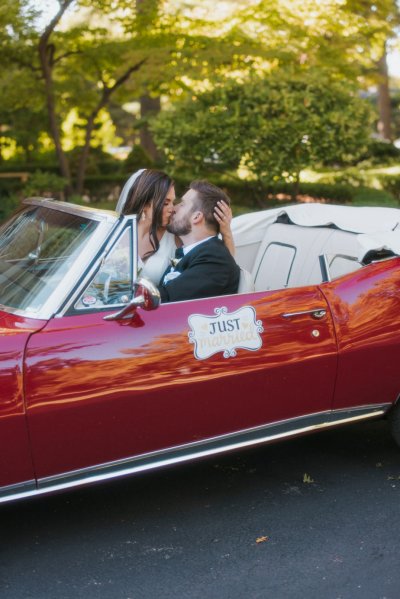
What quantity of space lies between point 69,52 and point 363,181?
6.69 metres

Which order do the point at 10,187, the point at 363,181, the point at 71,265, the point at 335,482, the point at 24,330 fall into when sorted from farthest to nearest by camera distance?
the point at 10,187, the point at 363,181, the point at 335,482, the point at 71,265, the point at 24,330

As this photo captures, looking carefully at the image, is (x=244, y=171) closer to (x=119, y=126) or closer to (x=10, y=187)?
(x=10, y=187)

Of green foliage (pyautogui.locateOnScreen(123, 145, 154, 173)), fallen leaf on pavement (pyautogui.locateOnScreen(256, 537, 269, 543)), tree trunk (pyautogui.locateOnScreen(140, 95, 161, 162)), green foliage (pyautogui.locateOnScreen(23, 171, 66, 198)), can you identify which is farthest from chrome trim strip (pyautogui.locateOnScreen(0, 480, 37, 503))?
green foliage (pyautogui.locateOnScreen(123, 145, 154, 173))

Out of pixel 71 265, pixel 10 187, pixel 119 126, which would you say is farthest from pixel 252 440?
pixel 119 126

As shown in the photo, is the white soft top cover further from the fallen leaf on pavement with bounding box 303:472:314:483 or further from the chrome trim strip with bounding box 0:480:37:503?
the chrome trim strip with bounding box 0:480:37:503

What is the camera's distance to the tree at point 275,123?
10961 mm

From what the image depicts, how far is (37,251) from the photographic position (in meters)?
3.56

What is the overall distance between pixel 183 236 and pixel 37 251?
771mm

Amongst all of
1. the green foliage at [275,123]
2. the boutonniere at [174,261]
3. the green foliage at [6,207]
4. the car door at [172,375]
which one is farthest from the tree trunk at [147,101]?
the car door at [172,375]

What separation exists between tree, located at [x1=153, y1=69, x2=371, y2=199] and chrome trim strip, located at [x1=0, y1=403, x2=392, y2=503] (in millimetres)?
7733

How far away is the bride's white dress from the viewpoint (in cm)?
416

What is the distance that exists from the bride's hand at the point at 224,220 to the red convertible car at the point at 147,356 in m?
0.28

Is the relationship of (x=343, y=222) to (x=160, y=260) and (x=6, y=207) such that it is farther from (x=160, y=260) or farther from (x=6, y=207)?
(x=6, y=207)

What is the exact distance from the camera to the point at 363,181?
1662 centimetres
